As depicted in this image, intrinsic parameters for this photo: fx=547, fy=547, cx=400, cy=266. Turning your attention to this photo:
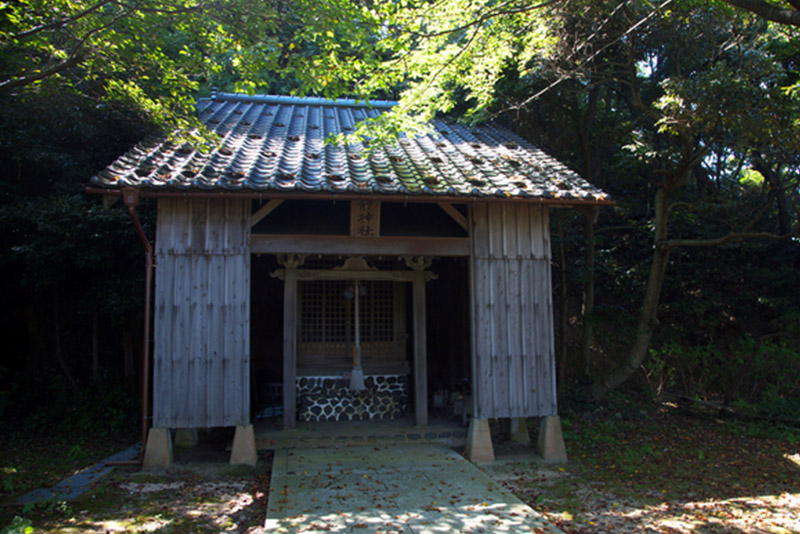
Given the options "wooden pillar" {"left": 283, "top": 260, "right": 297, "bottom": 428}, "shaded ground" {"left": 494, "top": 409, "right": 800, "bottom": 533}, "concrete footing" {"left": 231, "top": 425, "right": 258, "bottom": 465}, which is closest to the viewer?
"shaded ground" {"left": 494, "top": 409, "right": 800, "bottom": 533}

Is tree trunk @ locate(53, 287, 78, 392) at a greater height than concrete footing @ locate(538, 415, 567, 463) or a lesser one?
greater

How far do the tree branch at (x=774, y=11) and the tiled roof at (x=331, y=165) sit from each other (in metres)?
2.92

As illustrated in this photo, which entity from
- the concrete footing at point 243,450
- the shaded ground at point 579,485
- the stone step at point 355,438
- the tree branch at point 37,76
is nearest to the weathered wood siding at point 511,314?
the shaded ground at point 579,485

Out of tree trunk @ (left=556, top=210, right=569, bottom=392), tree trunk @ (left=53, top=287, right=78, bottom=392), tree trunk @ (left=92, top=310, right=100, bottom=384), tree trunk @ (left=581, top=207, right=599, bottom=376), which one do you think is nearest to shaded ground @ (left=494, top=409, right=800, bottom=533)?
tree trunk @ (left=556, top=210, right=569, bottom=392)

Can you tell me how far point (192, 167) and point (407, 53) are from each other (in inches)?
123

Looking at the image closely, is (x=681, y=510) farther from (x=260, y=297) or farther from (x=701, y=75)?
(x=260, y=297)

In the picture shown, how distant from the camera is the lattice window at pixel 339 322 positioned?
9.66 metres

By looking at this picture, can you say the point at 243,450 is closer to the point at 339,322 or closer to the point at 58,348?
the point at 339,322

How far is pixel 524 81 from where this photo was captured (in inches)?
418

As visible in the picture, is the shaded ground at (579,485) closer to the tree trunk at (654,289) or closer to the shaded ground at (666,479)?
the shaded ground at (666,479)

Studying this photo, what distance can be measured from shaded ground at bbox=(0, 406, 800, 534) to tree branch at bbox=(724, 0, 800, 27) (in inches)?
176

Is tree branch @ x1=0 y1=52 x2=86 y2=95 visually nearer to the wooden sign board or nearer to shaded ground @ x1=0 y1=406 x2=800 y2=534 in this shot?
the wooden sign board

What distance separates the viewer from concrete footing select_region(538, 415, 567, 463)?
752cm

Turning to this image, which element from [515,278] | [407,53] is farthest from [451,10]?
[515,278]
